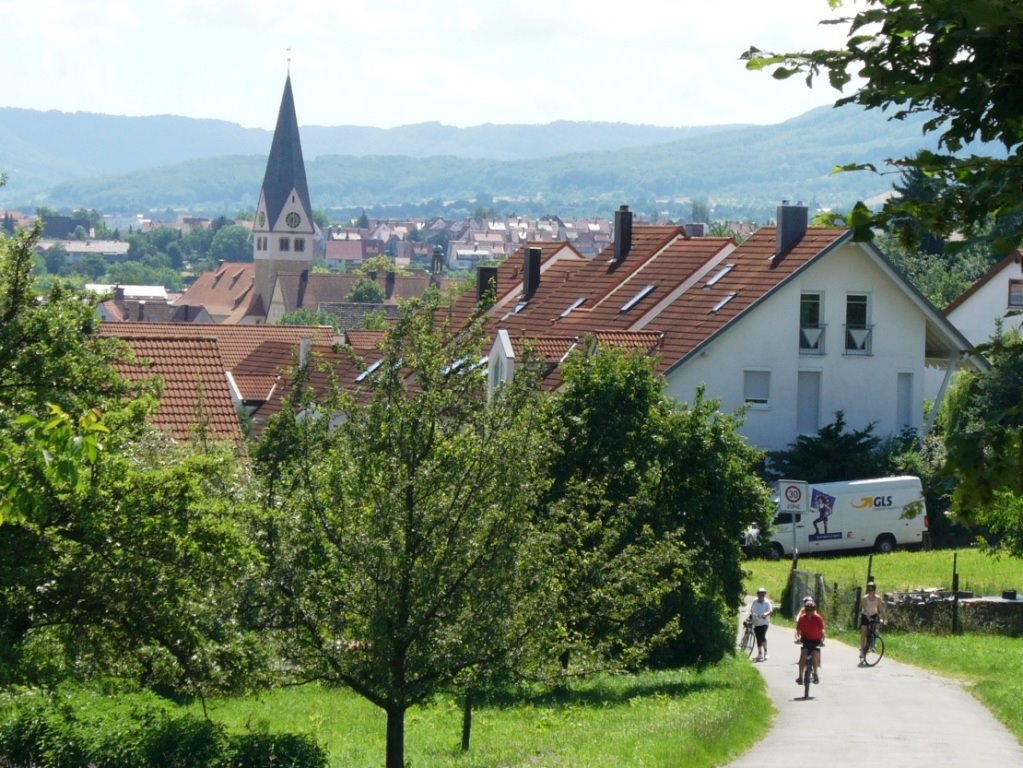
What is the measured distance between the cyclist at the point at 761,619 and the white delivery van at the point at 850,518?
15.4m

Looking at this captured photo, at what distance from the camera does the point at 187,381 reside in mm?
30719

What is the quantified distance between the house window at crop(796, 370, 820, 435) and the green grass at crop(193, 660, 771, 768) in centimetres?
2319

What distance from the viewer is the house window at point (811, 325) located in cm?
4912

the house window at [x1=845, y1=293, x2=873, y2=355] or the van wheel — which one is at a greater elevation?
the house window at [x1=845, y1=293, x2=873, y2=355]

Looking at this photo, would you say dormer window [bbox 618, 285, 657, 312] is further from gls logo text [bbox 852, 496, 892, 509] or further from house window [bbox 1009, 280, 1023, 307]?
house window [bbox 1009, 280, 1023, 307]

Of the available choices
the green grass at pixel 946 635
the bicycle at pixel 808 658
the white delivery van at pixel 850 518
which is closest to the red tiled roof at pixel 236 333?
the white delivery van at pixel 850 518

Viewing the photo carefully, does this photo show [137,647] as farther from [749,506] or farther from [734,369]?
[734,369]

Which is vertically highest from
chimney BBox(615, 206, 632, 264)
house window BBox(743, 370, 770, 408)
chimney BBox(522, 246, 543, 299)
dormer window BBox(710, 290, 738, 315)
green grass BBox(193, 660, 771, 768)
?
chimney BBox(615, 206, 632, 264)

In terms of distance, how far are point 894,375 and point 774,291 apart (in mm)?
5213

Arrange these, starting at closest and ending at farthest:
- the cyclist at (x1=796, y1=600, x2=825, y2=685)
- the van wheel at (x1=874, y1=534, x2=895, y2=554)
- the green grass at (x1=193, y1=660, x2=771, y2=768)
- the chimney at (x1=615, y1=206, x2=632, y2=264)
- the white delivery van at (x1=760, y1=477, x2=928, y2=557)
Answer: the green grass at (x1=193, y1=660, x2=771, y2=768) < the cyclist at (x1=796, y1=600, x2=825, y2=685) < the white delivery van at (x1=760, y1=477, x2=928, y2=557) < the van wheel at (x1=874, y1=534, x2=895, y2=554) < the chimney at (x1=615, y1=206, x2=632, y2=264)

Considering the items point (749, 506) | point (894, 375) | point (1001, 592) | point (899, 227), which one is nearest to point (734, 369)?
point (894, 375)

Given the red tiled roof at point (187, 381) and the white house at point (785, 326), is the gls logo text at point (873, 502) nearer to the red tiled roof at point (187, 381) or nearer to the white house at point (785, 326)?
the white house at point (785, 326)

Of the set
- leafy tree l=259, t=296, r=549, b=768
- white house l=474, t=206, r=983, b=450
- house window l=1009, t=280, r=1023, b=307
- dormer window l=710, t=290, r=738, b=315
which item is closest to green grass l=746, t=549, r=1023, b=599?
white house l=474, t=206, r=983, b=450

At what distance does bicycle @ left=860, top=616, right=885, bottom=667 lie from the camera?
2881 centimetres
